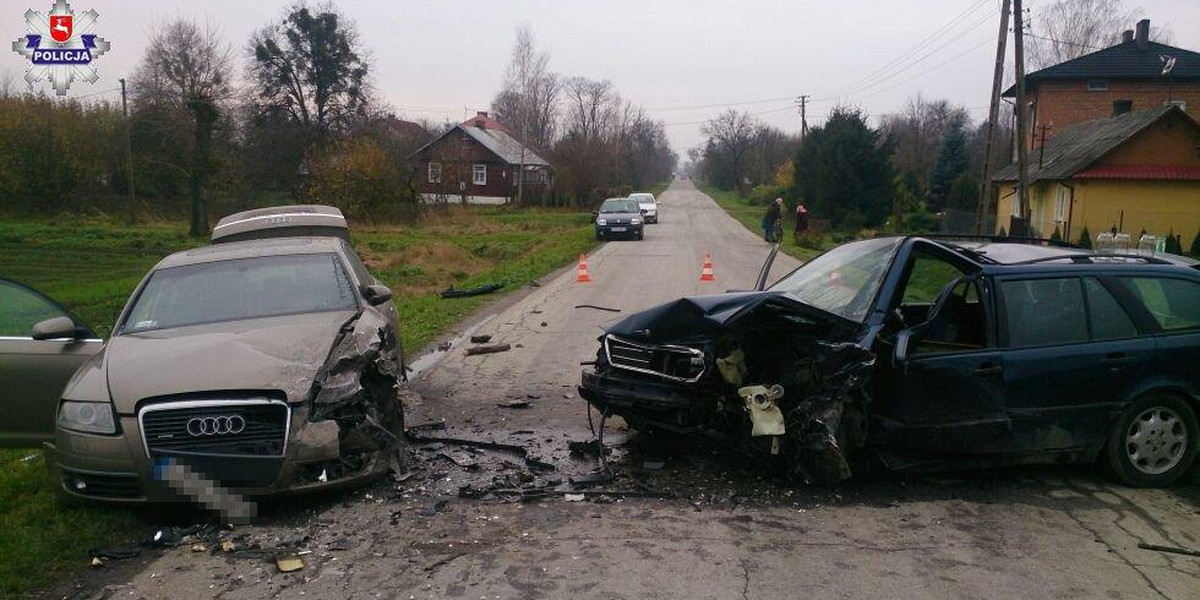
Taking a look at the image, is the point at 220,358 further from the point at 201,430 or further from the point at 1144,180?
the point at 1144,180

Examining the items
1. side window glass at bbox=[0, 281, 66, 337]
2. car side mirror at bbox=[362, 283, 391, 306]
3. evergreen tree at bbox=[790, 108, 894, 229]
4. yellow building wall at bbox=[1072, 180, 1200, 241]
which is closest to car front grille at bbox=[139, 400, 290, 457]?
side window glass at bbox=[0, 281, 66, 337]

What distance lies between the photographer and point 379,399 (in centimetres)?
598

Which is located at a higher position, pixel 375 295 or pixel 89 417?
pixel 375 295

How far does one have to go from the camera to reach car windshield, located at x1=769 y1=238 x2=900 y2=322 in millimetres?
6238

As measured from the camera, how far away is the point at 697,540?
497cm

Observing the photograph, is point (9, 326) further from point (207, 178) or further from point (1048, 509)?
point (207, 178)

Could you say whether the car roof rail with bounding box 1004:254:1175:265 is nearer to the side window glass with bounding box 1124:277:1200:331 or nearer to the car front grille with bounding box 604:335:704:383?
the side window glass with bounding box 1124:277:1200:331

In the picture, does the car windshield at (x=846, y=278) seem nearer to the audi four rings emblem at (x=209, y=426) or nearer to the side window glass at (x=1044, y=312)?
the side window glass at (x=1044, y=312)

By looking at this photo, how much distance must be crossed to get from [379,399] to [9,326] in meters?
2.90

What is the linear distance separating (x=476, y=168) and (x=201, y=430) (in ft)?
219

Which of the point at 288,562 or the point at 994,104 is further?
the point at 994,104

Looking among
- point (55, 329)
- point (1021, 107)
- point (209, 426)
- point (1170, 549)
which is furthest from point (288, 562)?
point (1021, 107)

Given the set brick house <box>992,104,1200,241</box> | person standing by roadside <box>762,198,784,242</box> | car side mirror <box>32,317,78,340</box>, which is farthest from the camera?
person standing by roadside <box>762,198,784,242</box>

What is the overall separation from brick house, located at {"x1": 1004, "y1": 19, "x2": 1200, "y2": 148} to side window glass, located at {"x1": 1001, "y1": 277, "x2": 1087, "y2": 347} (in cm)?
4247
